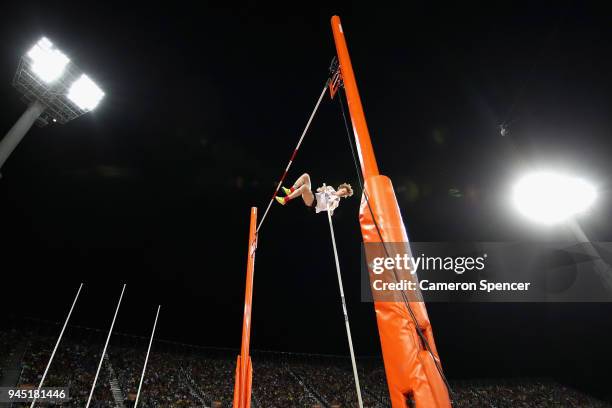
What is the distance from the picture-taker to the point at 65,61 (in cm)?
1386

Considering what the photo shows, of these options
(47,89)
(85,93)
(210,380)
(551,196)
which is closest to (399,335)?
(551,196)

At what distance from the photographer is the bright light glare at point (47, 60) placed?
43.2ft

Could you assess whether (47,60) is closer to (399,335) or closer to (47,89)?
(47,89)

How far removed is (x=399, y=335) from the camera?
4.81 feet

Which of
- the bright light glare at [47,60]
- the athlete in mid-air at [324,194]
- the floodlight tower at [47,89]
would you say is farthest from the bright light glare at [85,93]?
the athlete in mid-air at [324,194]

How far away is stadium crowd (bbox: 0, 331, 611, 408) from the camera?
46.5 ft

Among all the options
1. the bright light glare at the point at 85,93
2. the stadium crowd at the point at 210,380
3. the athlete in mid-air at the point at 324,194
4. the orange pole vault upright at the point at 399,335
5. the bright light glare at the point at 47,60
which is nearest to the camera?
the orange pole vault upright at the point at 399,335

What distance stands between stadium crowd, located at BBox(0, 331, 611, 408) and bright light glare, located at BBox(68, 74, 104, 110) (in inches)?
440

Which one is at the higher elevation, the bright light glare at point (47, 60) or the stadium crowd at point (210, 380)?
the bright light glare at point (47, 60)

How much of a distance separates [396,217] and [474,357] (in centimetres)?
2130

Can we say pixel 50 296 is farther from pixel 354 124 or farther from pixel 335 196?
pixel 354 124

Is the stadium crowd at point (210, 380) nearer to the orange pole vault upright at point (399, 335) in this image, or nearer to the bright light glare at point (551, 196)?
the bright light glare at point (551, 196)

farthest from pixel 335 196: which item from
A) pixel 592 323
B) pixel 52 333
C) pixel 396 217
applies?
pixel 52 333

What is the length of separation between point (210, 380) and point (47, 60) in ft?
56.7
